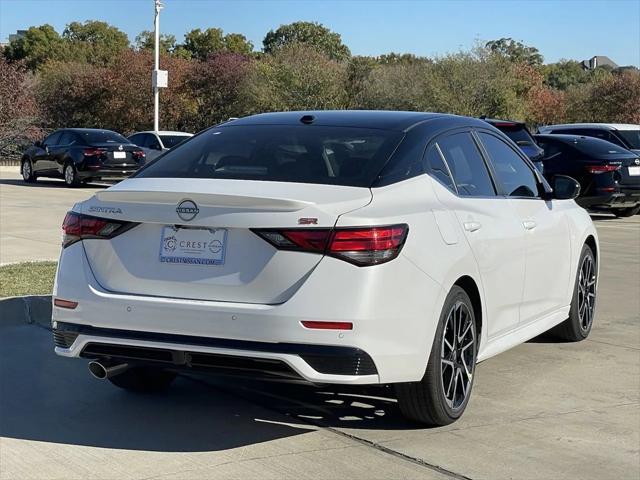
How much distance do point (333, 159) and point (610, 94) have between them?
48.4m

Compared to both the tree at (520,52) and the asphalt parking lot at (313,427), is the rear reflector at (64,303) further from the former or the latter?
the tree at (520,52)

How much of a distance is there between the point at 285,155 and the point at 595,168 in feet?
41.6

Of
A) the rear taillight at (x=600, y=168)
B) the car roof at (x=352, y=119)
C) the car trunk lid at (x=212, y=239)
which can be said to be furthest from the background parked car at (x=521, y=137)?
the car trunk lid at (x=212, y=239)

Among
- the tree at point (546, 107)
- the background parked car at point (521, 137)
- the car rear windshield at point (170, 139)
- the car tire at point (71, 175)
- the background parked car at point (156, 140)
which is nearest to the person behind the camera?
the background parked car at point (521, 137)

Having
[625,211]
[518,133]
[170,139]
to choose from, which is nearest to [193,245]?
[518,133]

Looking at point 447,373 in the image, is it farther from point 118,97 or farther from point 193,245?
point 118,97

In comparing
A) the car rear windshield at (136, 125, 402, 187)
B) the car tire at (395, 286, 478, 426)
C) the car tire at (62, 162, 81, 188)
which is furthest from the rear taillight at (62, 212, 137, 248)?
the car tire at (62, 162, 81, 188)

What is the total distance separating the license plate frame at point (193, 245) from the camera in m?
Result: 4.54

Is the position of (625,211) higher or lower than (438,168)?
lower

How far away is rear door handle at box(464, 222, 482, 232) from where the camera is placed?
207 inches

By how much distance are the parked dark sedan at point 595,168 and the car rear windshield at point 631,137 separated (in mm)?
3157

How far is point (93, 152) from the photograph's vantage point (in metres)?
23.8

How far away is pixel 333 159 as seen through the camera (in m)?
5.12

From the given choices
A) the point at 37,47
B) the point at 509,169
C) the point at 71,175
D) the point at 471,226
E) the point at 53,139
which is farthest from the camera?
the point at 37,47
